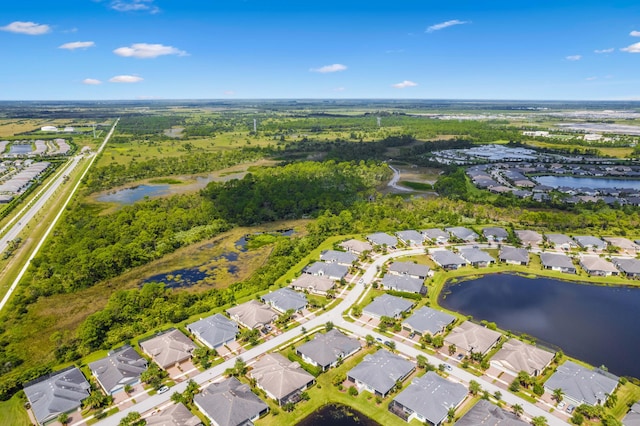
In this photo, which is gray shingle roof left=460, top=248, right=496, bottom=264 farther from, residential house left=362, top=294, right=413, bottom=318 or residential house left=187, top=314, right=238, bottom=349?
residential house left=187, top=314, right=238, bottom=349

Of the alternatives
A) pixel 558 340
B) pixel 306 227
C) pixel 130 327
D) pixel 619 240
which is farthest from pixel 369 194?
pixel 130 327

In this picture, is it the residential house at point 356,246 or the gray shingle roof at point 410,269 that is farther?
the residential house at point 356,246

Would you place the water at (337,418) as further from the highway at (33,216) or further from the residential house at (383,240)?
the highway at (33,216)

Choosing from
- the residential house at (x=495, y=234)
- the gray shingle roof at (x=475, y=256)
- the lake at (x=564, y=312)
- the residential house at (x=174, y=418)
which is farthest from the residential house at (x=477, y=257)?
the residential house at (x=174, y=418)

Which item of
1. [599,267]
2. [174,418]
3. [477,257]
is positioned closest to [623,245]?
[599,267]

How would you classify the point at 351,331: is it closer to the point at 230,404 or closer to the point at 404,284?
the point at 404,284
